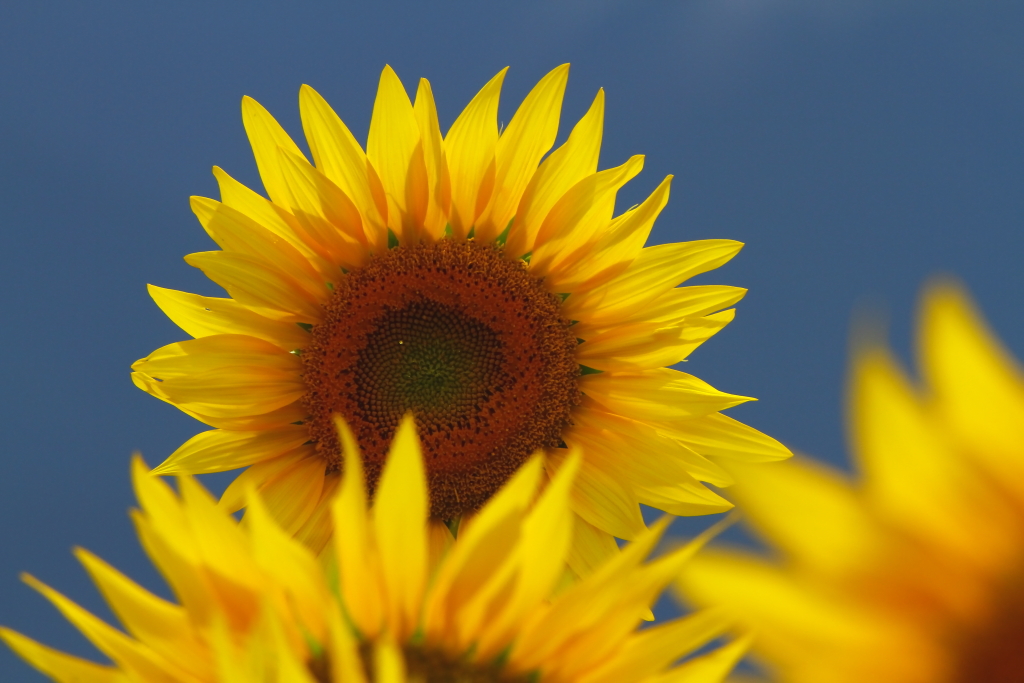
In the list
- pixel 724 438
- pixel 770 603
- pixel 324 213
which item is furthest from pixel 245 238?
pixel 770 603

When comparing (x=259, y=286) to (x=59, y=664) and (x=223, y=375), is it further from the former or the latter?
(x=59, y=664)

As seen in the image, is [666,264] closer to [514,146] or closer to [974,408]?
[514,146]

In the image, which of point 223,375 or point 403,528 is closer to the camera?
point 403,528

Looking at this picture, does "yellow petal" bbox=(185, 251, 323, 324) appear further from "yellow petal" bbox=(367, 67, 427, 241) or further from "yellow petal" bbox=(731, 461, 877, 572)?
"yellow petal" bbox=(731, 461, 877, 572)

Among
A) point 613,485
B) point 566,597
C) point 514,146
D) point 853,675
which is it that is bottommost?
point 613,485

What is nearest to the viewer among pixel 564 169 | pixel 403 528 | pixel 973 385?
pixel 973 385

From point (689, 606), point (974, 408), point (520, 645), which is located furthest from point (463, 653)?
point (974, 408)
